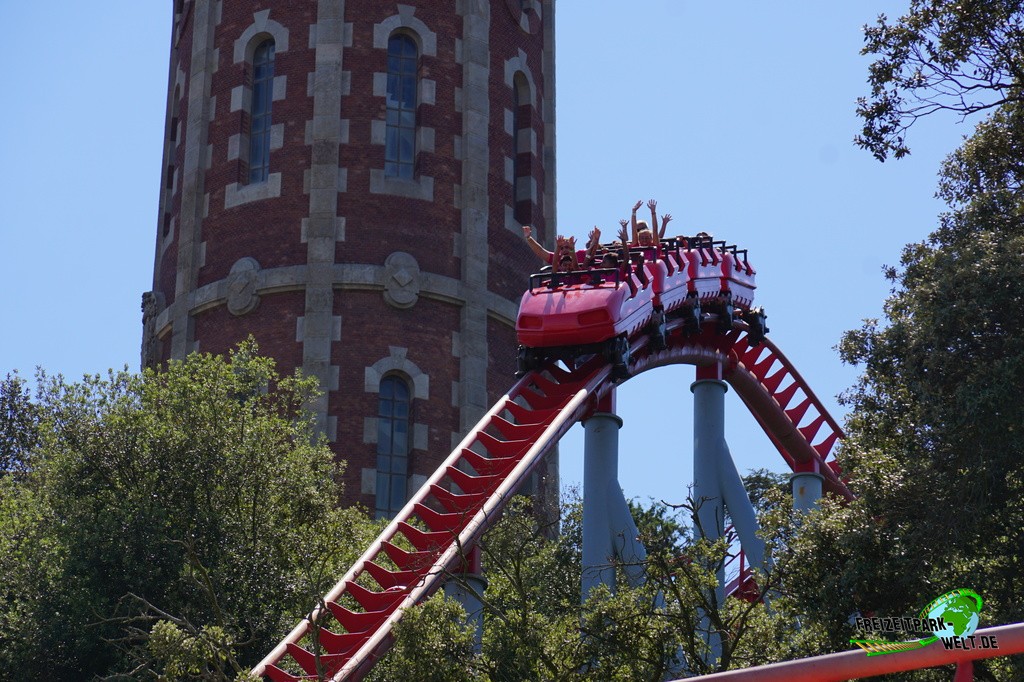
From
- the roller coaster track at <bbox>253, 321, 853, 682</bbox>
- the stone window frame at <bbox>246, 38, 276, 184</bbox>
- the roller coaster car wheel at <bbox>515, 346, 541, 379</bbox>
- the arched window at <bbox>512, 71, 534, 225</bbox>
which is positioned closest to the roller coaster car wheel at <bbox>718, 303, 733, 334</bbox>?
the roller coaster track at <bbox>253, 321, 853, 682</bbox>

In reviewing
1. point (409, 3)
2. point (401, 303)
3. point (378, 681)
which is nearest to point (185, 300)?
point (401, 303)

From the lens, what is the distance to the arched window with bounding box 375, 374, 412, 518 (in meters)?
40.3

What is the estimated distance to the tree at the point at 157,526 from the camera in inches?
1100

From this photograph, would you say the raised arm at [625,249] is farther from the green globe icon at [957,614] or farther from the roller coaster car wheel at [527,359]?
the green globe icon at [957,614]

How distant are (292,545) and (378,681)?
4165 mm

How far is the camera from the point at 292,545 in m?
28.0

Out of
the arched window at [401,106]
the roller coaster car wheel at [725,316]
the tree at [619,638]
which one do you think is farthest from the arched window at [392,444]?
the tree at [619,638]

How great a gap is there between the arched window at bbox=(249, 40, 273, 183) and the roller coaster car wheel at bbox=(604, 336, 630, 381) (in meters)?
15.3

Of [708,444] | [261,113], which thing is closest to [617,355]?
[708,444]

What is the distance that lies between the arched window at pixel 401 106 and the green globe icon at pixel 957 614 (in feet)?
113

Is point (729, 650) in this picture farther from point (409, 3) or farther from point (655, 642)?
point (409, 3)

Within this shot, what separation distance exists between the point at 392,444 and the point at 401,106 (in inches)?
359

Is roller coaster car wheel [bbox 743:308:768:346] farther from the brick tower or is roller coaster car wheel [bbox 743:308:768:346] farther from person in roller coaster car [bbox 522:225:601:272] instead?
the brick tower

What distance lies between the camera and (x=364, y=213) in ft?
141
